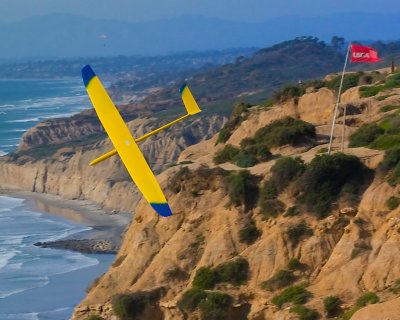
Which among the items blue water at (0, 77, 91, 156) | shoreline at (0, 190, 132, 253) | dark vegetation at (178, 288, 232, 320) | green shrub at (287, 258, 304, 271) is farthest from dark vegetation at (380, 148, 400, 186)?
blue water at (0, 77, 91, 156)

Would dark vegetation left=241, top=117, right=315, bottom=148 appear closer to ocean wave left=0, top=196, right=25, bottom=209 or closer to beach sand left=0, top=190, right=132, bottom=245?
beach sand left=0, top=190, right=132, bottom=245

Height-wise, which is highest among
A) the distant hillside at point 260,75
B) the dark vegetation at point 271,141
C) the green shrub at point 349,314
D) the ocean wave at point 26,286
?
the dark vegetation at point 271,141

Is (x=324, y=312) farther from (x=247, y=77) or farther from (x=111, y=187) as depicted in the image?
(x=247, y=77)

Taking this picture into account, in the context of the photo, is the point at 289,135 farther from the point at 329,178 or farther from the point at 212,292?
the point at 212,292

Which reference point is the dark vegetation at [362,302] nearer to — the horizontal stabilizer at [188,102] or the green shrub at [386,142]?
the horizontal stabilizer at [188,102]

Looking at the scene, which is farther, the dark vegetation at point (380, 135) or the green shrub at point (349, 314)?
the dark vegetation at point (380, 135)

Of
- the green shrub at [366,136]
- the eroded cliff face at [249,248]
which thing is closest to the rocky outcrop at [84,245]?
the eroded cliff face at [249,248]

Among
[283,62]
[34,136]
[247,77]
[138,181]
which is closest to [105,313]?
[138,181]
